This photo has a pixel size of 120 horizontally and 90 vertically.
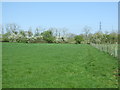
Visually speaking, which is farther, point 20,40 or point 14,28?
point 14,28

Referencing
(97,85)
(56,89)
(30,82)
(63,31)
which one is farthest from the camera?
(63,31)

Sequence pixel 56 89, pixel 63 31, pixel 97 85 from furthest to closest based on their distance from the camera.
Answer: pixel 63 31 < pixel 97 85 < pixel 56 89

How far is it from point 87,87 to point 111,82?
1.25 m

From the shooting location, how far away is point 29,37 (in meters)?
85.4

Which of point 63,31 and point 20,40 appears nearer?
point 20,40

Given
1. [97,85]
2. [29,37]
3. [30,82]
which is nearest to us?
[97,85]

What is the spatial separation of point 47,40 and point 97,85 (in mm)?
80176

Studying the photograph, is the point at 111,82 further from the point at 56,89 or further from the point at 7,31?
the point at 7,31

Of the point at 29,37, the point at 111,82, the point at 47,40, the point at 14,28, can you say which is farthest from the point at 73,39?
the point at 111,82

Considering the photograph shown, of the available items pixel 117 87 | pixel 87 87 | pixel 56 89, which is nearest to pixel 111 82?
pixel 117 87

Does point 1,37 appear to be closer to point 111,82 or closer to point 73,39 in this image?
point 73,39

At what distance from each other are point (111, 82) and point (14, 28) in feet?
277

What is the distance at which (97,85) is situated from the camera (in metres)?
6.83

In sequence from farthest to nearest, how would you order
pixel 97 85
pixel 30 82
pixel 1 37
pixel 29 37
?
pixel 29 37 < pixel 1 37 < pixel 30 82 < pixel 97 85
